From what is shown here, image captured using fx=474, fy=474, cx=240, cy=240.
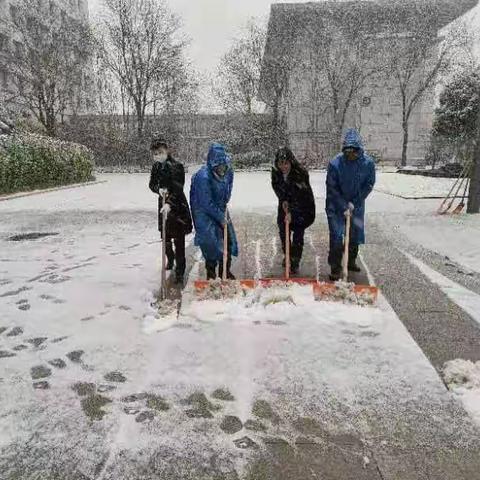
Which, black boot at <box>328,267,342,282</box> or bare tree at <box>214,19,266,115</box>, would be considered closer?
black boot at <box>328,267,342,282</box>

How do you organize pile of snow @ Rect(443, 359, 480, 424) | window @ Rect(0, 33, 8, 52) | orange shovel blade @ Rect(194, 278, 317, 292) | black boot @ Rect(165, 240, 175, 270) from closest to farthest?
pile of snow @ Rect(443, 359, 480, 424) → orange shovel blade @ Rect(194, 278, 317, 292) → black boot @ Rect(165, 240, 175, 270) → window @ Rect(0, 33, 8, 52)

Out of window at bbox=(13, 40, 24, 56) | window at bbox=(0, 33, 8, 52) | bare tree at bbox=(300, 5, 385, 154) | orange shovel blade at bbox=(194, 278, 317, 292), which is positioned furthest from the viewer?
bare tree at bbox=(300, 5, 385, 154)

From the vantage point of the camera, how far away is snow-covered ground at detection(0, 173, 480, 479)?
2320mm

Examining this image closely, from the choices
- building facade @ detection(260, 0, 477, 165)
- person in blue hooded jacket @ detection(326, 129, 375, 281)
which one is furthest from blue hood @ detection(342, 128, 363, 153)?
building facade @ detection(260, 0, 477, 165)

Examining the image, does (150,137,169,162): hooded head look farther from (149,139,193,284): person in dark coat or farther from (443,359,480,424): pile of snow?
(443,359,480,424): pile of snow

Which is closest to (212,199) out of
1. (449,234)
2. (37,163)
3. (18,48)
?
(449,234)

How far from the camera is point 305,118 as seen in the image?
121 ft

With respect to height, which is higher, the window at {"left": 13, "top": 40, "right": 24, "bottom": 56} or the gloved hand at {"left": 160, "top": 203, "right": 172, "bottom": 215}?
the window at {"left": 13, "top": 40, "right": 24, "bottom": 56}

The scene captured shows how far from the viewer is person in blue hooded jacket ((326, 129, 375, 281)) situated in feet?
16.1

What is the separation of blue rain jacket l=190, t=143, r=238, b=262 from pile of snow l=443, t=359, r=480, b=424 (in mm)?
2363

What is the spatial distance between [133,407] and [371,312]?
2.15 m

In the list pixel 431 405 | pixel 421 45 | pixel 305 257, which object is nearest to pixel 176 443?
pixel 431 405

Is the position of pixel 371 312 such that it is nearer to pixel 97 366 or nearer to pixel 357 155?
pixel 357 155

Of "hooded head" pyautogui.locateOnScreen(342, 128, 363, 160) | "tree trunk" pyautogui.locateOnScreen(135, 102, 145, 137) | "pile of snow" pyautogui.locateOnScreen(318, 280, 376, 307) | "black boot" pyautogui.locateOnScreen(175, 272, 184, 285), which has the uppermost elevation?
"tree trunk" pyautogui.locateOnScreen(135, 102, 145, 137)
